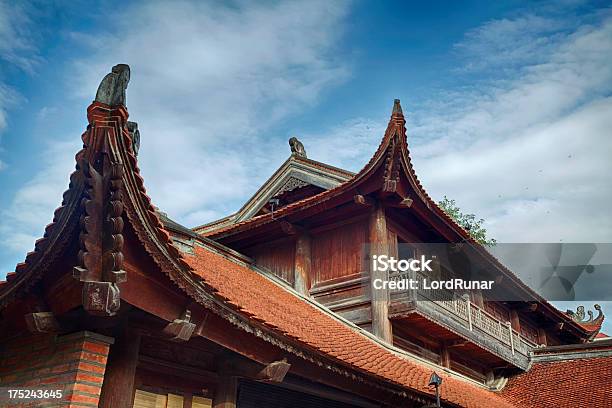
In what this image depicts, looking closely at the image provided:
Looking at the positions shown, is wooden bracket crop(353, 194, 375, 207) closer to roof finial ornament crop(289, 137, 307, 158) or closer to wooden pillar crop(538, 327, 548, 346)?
roof finial ornament crop(289, 137, 307, 158)

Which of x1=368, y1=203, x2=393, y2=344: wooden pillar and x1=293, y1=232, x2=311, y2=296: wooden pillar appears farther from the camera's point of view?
x1=293, y1=232, x2=311, y2=296: wooden pillar

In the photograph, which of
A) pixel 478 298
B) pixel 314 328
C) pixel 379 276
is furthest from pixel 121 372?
pixel 478 298

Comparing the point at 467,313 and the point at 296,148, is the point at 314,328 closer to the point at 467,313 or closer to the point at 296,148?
the point at 467,313

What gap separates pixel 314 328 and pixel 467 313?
620cm

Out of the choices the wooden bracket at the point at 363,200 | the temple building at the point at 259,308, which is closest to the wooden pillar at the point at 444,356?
the temple building at the point at 259,308

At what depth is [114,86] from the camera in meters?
4.42

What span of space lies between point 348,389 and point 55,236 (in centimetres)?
398

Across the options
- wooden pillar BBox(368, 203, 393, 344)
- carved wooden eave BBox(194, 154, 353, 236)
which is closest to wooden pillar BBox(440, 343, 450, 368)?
wooden pillar BBox(368, 203, 393, 344)

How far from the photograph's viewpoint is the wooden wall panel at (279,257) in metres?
13.1

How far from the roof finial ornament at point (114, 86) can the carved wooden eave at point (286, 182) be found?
9.18 m

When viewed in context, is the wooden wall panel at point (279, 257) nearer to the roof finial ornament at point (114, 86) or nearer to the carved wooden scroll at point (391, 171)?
the carved wooden scroll at point (391, 171)

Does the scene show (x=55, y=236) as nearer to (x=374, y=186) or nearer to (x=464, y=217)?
(x=374, y=186)

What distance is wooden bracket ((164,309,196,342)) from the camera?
4.87m

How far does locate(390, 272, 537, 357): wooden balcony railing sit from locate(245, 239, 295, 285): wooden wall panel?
2613 millimetres
